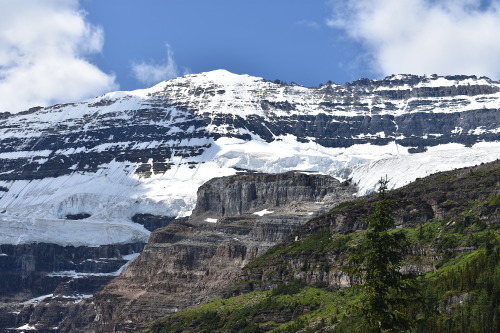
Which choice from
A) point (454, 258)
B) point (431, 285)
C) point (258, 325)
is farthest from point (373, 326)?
point (258, 325)

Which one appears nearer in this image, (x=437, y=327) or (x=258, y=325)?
(x=437, y=327)

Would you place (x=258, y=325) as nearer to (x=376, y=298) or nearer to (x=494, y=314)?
(x=494, y=314)

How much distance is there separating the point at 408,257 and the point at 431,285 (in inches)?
1077

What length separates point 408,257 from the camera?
622 ft

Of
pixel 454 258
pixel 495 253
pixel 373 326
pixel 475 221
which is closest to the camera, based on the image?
pixel 373 326

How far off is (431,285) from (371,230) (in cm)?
8924

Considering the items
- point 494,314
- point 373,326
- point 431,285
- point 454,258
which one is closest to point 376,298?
point 373,326

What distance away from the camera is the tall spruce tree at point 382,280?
240ft

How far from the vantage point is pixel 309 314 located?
190m

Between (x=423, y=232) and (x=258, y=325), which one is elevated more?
(x=423, y=232)

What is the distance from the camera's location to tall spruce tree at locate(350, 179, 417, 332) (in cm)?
7300

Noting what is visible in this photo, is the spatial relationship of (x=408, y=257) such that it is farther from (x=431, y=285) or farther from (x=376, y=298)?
(x=376, y=298)

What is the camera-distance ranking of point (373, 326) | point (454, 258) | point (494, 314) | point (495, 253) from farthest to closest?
point (454, 258), point (495, 253), point (494, 314), point (373, 326)

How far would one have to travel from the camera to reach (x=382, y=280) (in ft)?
245
